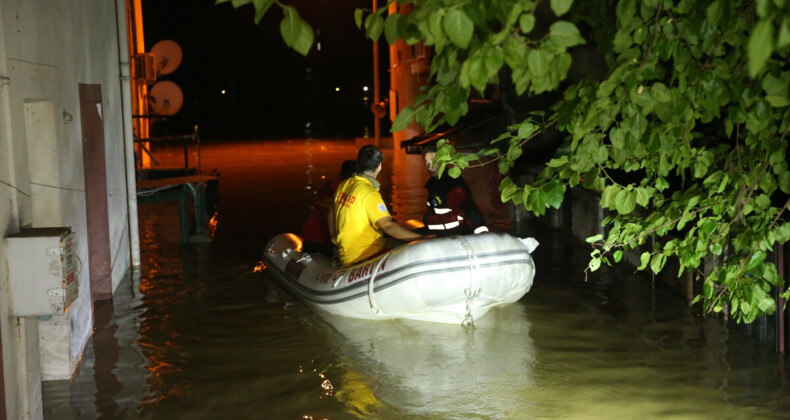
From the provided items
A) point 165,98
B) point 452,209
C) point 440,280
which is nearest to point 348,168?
point 452,209

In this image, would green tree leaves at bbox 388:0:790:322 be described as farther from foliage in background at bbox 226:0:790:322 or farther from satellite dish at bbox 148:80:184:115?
satellite dish at bbox 148:80:184:115

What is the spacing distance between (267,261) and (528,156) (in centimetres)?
651

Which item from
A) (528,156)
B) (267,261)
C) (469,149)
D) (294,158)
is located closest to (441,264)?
(267,261)

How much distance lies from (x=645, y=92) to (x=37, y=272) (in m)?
3.65

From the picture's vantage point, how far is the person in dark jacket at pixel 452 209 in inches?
365

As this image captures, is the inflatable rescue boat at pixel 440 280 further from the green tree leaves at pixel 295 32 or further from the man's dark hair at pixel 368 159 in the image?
the green tree leaves at pixel 295 32

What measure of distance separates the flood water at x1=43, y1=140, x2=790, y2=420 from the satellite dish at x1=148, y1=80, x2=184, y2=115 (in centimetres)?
702

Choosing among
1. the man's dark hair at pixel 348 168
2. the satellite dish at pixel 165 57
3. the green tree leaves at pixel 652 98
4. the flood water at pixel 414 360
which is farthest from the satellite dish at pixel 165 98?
the green tree leaves at pixel 652 98

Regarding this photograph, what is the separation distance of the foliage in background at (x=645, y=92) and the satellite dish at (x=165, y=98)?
13.5 m

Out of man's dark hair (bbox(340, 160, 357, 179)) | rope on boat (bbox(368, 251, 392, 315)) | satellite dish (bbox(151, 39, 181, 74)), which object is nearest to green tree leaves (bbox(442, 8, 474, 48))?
rope on boat (bbox(368, 251, 392, 315))

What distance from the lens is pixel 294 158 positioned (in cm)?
2820

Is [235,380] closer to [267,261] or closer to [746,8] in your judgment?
[267,261]

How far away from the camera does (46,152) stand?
682 centimetres

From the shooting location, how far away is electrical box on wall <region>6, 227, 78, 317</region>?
5.23m
